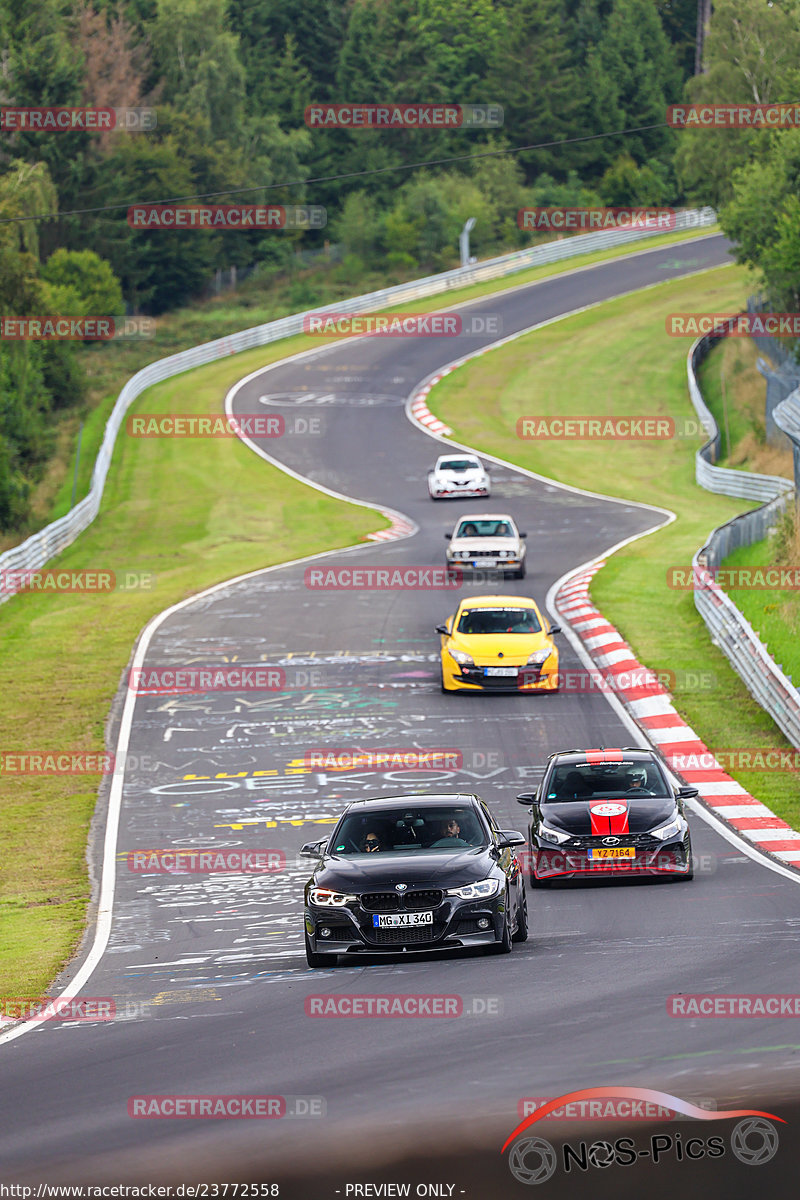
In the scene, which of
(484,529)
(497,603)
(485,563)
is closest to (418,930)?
(497,603)

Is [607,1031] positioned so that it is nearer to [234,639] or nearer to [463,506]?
[234,639]

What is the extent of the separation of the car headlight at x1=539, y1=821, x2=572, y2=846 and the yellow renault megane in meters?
9.85

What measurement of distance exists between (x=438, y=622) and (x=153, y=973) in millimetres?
18842

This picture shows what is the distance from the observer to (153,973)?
13.3 meters

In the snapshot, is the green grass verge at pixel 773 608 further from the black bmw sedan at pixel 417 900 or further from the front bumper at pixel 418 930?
the front bumper at pixel 418 930

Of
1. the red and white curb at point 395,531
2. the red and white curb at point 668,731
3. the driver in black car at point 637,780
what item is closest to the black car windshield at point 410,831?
the driver in black car at point 637,780

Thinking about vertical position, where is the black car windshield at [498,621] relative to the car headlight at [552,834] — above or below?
below

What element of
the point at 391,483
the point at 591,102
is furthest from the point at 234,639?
the point at 591,102

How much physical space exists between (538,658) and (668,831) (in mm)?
10417

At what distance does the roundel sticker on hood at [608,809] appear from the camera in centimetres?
1609

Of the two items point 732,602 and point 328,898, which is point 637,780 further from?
point 732,602

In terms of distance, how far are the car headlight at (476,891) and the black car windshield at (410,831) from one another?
2.47ft

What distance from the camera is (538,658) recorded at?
26.2 metres

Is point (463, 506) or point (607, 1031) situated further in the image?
point (463, 506)
